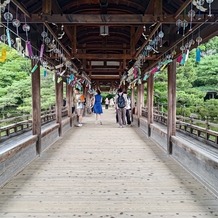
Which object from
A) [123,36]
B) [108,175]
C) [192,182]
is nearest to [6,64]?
[123,36]

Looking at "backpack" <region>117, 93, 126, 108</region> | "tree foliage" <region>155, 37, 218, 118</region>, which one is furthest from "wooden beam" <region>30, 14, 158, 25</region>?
"tree foliage" <region>155, 37, 218, 118</region>

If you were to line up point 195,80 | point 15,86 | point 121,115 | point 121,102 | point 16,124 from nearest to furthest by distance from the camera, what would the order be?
point 16,124, point 121,102, point 121,115, point 15,86, point 195,80

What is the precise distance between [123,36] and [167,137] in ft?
12.6

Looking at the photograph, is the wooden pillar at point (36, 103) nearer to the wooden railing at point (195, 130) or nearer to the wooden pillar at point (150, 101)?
the wooden railing at point (195, 130)

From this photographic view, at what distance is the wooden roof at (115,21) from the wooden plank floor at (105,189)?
228 cm

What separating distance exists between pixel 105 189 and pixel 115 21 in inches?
94.4

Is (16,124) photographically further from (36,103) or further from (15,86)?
(15,86)

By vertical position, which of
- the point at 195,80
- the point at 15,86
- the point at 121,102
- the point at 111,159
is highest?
the point at 195,80

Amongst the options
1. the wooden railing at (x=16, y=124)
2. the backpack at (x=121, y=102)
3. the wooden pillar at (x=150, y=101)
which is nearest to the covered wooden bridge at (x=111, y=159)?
the wooden railing at (x=16, y=124)

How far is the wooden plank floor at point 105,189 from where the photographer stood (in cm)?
308

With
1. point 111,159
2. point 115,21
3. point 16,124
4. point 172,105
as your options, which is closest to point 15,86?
point 16,124

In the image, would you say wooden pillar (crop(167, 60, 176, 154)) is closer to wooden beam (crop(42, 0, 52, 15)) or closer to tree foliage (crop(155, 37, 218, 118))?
wooden beam (crop(42, 0, 52, 15))

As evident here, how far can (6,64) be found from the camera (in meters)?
14.5

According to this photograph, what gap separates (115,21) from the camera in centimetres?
434
